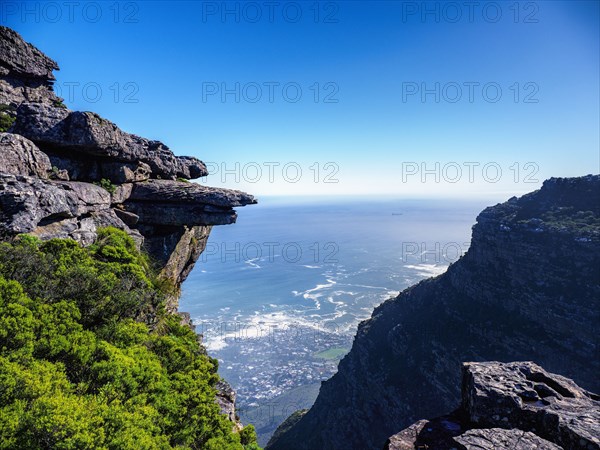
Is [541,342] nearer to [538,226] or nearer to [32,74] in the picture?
[538,226]

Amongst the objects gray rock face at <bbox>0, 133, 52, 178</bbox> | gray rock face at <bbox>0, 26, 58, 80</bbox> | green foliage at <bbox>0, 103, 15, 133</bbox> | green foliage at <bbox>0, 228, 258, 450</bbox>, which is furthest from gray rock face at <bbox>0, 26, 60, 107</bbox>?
green foliage at <bbox>0, 228, 258, 450</bbox>

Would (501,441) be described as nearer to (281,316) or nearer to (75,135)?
(75,135)

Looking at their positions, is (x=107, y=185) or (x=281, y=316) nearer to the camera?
(x=107, y=185)

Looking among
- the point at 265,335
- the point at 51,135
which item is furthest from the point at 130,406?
the point at 265,335

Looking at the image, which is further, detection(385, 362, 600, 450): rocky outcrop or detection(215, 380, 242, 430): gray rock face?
detection(215, 380, 242, 430): gray rock face

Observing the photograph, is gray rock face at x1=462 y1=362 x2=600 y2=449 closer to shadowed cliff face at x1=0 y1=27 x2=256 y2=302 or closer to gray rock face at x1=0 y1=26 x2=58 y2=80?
shadowed cliff face at x1=0 y1=27 x2=256 y2=302

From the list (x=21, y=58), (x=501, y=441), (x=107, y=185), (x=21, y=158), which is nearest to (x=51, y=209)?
(x=21, y=158)
